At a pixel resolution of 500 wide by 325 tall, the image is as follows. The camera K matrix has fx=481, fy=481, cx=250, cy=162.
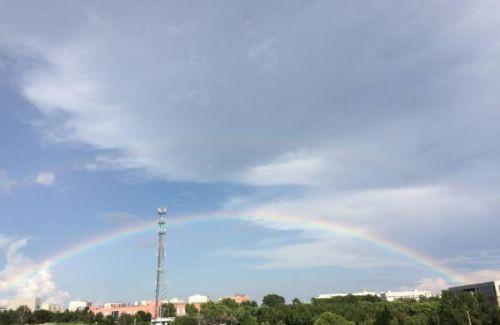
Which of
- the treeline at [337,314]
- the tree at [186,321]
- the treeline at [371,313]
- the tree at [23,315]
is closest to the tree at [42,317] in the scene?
the treeline at [337,314]

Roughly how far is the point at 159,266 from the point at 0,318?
113 meters

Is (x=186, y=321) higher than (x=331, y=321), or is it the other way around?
(x=186, y=321)

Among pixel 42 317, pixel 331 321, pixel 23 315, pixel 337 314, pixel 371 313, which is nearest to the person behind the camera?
pixel 331 321

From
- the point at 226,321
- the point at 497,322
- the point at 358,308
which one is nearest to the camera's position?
the point at 497,322

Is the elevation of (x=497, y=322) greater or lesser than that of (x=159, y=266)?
lesser

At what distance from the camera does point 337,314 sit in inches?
3984

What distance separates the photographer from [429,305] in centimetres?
10675

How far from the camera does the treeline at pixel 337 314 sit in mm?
76137

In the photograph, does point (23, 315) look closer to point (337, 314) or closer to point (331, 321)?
point (337, 314)

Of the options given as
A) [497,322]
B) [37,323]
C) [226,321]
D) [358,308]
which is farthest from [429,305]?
[37,323]

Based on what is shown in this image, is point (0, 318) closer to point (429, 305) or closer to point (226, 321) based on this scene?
point (226, 321)

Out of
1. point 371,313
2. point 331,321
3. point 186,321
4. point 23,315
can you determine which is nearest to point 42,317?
point 23,315

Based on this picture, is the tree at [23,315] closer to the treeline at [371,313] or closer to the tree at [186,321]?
the treeline at [371,313]

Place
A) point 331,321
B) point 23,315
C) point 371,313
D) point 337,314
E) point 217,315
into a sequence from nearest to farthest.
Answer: point 331,321, point 337,314, point 371,313, point 217,315, point 23,315
